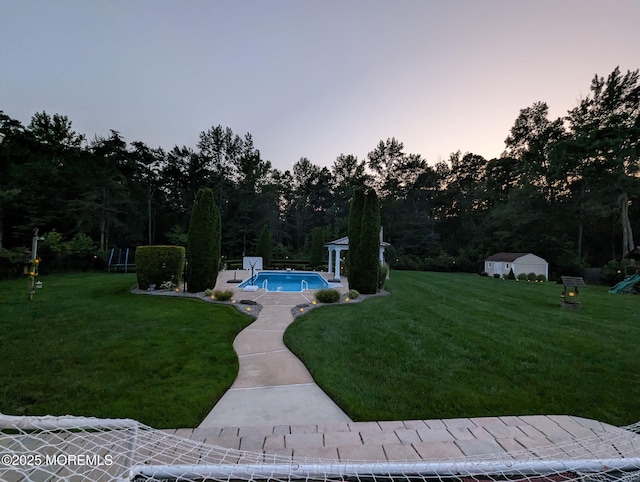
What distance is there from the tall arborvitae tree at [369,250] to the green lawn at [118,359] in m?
4.95

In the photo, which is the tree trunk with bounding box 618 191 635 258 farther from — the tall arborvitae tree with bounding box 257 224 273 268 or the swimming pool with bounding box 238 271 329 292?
the tall arborvitae tree with bounding box 257 224 273 268

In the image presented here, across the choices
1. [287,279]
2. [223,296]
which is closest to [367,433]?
[223,296]

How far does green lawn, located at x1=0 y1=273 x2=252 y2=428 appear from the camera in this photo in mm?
3086

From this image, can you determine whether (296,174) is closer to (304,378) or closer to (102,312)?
(102,312)

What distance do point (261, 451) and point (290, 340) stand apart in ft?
10.7

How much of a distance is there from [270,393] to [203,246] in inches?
325

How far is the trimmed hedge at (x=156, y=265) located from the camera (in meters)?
10.5

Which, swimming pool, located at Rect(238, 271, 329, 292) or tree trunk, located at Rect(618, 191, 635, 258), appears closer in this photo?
swimming pool, located at Rect(238, 271, 329, 292)

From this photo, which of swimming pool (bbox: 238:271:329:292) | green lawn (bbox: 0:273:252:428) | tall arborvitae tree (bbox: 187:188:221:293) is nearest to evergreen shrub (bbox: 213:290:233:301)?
green lawn (bbox: 0:273:252:428)

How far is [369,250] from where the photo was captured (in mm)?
10922

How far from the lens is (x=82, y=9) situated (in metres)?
8.23

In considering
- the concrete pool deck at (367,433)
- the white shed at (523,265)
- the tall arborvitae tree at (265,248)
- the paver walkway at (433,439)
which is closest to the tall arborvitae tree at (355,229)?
the concrete pool deck at (367,433)

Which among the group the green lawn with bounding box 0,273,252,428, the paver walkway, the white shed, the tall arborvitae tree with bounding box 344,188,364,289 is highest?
the tall arborvitae tree with bounding box 344,188,364,289

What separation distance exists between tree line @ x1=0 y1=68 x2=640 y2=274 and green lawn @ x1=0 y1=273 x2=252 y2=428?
13.1 meters
